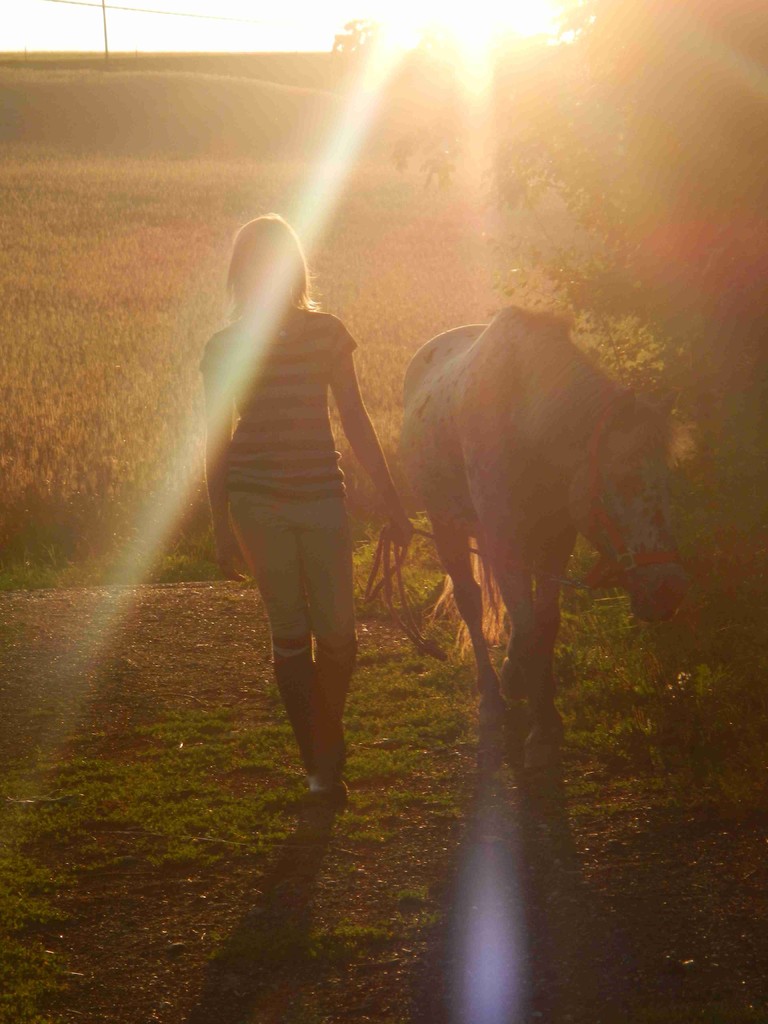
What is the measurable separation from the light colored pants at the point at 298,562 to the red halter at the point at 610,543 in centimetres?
99

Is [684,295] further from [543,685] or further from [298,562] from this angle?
[298,562]

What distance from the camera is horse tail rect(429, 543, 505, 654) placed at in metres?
6.82

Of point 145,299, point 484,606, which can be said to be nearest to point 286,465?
point 484,606

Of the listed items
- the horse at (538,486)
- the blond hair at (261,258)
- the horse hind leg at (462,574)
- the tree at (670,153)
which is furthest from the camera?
the horse hind leg at (462,574)

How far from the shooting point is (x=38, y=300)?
79.2 feet

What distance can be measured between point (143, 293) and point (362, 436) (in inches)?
847

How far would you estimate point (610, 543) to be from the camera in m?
4.76

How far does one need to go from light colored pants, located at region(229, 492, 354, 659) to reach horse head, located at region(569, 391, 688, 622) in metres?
1.01

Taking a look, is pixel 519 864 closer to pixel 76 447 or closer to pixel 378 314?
pixel 76 447

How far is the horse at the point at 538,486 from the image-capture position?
15.4 feet

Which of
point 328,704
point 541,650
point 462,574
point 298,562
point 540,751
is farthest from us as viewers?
point 462,574

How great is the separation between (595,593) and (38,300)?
61.8 feet

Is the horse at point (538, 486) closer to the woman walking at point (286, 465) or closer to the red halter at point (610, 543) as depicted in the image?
the red halter at point (610, 543)

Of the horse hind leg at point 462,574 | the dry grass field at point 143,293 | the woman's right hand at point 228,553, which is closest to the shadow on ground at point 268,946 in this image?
the woman's right hand at point 228,553
